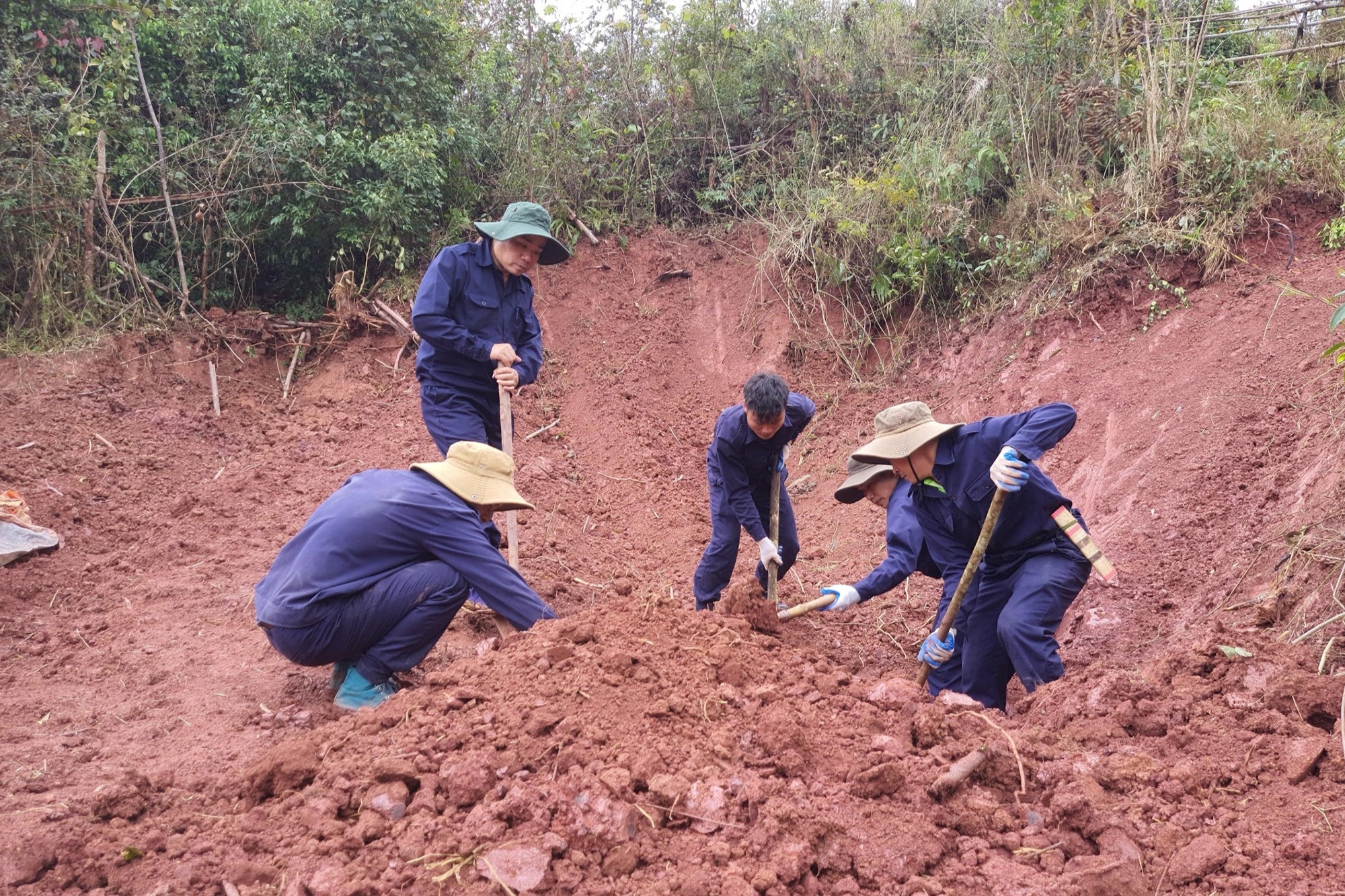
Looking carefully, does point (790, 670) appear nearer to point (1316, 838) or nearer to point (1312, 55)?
point (1316, 838)

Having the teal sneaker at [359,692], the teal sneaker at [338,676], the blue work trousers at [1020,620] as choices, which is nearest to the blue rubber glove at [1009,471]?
the blue work trousers at [1020,620]

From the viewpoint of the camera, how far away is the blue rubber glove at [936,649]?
3865mm

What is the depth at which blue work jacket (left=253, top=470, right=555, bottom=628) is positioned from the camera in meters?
3.49

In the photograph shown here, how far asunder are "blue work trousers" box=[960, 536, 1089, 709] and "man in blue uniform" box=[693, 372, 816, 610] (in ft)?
3.34

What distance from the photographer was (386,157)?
870 centimetres

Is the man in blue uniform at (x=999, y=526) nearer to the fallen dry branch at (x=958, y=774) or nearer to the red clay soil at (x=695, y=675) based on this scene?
the red clay soil at (x=695, y=675)

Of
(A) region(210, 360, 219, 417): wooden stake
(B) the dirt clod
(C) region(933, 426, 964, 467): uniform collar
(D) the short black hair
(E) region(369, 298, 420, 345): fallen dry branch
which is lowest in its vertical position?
(B) the dirt clod

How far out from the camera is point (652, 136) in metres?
10.6

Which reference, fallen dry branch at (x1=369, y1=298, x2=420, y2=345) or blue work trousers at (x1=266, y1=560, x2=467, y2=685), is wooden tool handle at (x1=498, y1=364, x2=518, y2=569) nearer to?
blue work trousers at (x1=266, y1=560, x2=467, y2=685)

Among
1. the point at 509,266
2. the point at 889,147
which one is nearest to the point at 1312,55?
the point at 889,147

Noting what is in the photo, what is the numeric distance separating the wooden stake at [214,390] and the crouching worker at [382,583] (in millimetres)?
4957

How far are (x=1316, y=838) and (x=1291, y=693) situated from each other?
26.6 inches

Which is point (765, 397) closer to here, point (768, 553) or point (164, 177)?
point (768, 553)

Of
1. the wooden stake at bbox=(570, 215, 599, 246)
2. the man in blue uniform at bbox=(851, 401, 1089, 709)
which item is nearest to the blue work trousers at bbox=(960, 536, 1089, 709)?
the man in blue uniform at bbox=(851, 401, 1089, 709)
